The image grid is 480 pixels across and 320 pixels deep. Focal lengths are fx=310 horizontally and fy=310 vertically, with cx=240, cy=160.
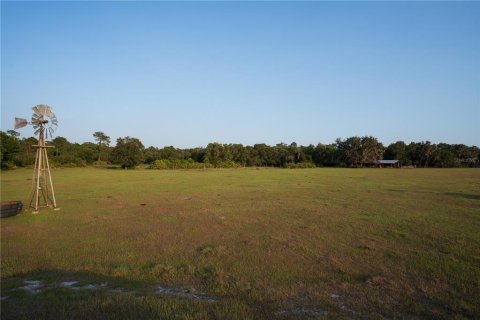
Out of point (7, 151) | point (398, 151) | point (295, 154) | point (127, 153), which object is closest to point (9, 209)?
point (7, 151)

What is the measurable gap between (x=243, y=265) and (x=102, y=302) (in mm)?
3369

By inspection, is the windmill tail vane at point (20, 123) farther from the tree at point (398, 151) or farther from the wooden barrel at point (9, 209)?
the tree at point (398, 151)

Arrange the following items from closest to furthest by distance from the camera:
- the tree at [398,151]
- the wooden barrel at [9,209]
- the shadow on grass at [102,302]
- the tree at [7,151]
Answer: the shadow on grass at [102,302] → the wooden barrel at [9,209] → the tree at [7,151] → the tree at [398,151]

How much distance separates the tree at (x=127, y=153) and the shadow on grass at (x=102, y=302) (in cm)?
7066

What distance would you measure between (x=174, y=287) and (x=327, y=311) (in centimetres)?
301

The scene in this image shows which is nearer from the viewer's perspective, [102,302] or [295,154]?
[102,302]

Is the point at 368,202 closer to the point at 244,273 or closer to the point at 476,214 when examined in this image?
the point at 476,214

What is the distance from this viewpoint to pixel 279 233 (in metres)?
11.0

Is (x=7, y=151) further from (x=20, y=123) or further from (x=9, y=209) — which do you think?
(x=9, y=209)

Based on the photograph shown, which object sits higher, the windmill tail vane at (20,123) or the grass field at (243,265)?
the windmill tail vane at (20,123)

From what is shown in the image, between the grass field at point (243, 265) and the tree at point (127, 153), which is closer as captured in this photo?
the grass field at point (243, 265)

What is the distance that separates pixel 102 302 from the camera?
5312mm

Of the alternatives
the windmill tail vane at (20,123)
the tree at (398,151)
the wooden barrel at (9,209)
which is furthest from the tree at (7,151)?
the tree at (398,151)

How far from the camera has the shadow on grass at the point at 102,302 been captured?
4902 mm
